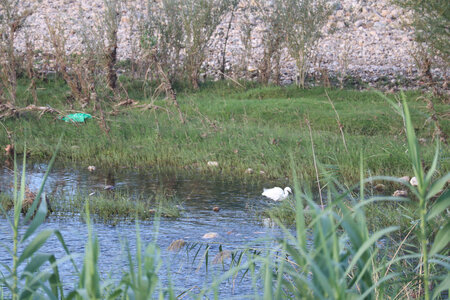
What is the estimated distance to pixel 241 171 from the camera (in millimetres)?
6508

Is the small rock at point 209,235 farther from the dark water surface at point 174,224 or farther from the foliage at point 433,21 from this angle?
the foliage at point 433,21

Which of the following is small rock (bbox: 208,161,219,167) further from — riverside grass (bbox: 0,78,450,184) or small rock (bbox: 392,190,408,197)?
small rock (bbox: 392,190,408,197)

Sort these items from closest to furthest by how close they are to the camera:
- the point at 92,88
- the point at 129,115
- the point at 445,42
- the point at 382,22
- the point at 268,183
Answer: the point at 268,183
the point at 92,88
the point at 129,115
the point at 445,42
the point at 382,22

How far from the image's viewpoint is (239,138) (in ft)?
24.0

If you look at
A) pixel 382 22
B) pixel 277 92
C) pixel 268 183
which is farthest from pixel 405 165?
pixel 382 22

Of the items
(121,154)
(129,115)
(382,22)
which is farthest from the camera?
(382,22)

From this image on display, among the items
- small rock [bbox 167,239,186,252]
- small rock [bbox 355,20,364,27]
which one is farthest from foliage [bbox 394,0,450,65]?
small rock [bbox 355,20,364,27]

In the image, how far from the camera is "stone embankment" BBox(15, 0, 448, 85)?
14.4 meters

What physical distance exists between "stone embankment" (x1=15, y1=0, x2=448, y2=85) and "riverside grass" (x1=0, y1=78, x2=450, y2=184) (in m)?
3.49

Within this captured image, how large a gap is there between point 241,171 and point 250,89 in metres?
5.11

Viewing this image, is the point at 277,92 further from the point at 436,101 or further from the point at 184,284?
the point at 184,284

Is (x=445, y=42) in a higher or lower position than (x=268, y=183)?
higher

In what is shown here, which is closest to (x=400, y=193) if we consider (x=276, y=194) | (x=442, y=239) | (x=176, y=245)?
(x=276, y=194)

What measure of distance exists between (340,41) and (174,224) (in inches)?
604
